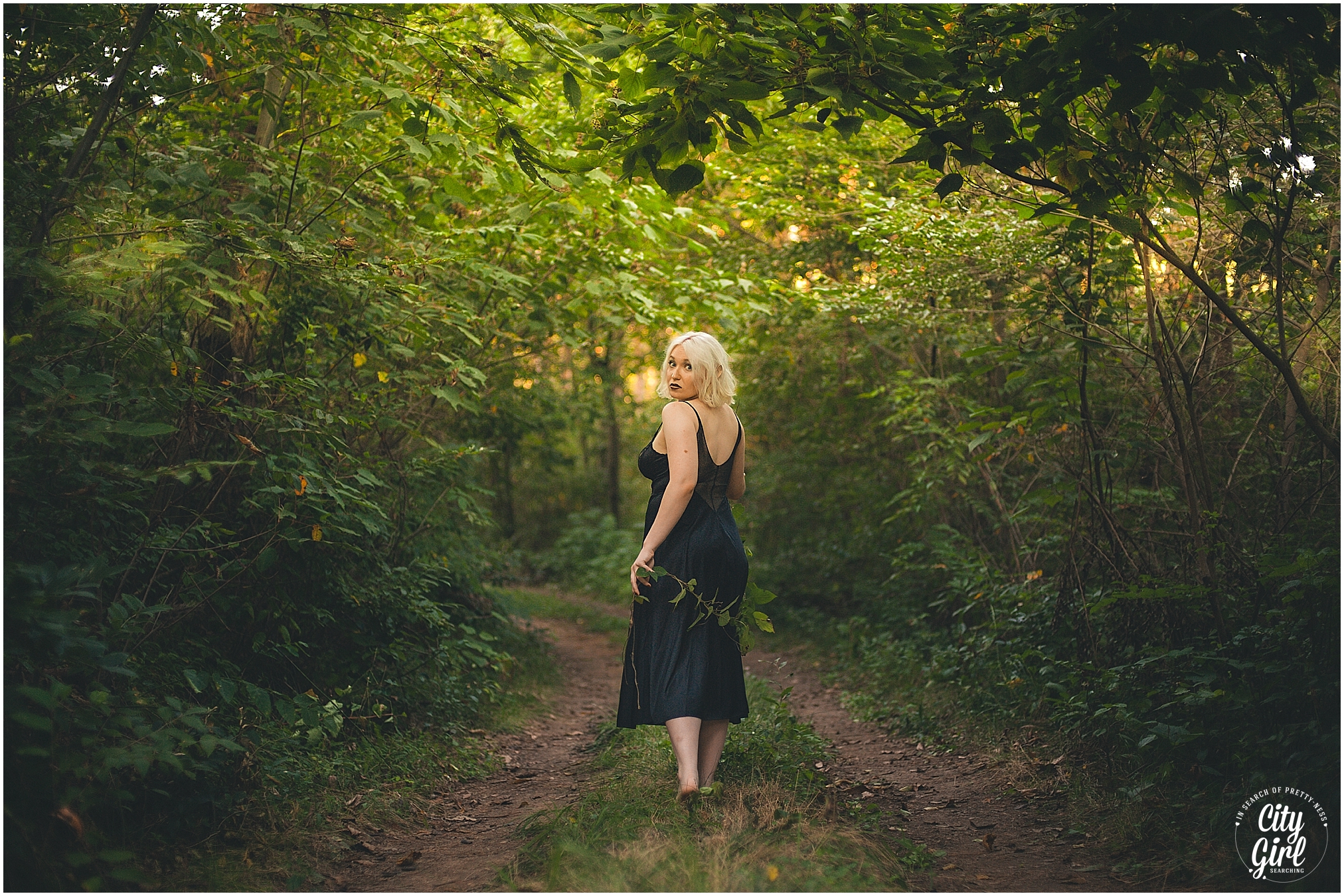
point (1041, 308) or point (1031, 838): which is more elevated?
point (1041, 308)

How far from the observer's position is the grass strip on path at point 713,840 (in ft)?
9.93

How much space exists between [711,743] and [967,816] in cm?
143

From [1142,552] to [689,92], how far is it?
375 centimetres

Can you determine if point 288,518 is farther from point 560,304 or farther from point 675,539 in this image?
point 560,304

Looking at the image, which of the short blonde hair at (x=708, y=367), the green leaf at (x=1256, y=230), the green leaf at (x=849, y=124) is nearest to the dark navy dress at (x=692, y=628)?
the short blonde hair at (x=708, y=367)

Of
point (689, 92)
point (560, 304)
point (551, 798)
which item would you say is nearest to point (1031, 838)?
point (551, 798)

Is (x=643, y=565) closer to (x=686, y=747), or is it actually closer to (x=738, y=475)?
(x=738, y=475)

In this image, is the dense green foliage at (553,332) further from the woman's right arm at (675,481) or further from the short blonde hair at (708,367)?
the woman's right arm at (675,481)

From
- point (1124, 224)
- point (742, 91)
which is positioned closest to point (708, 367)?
point (742, 91)

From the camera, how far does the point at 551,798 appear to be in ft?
15.4

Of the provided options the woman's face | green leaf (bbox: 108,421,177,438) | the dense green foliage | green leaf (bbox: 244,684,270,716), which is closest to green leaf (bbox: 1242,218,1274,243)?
the dense green foliage

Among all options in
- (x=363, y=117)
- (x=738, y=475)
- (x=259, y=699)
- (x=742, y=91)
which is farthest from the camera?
(x=363, y=117)

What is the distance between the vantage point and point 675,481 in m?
3.92

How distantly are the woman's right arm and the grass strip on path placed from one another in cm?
97
